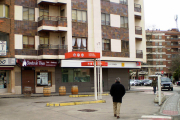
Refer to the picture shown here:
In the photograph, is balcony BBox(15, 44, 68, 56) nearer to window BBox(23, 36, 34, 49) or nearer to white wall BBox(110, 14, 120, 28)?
window BBox(23, 36, 34, 49)

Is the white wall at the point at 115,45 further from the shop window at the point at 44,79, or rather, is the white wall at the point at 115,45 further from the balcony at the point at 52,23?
the shop window at the point at 44,79

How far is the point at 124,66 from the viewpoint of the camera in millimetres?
32719

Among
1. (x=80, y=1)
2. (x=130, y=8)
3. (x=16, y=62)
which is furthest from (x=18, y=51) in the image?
(x=130, y=8)

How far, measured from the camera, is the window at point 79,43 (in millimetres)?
29031

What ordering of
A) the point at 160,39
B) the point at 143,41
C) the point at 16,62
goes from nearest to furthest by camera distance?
the point at 16,62
the point at 143,41
the point at 160,39

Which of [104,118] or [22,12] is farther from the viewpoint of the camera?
[22,12]

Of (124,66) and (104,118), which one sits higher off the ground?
(124,66)

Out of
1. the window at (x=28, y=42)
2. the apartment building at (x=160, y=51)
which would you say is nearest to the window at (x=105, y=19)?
the window at (x=28, y=42)

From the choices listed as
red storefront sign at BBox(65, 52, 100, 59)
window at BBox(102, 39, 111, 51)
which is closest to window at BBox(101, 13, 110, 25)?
window at BBox(102, 39, 111, 51)

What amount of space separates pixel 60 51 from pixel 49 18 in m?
4.09

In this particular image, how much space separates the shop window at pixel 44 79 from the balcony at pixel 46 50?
2371 mm

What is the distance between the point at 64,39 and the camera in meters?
29.0

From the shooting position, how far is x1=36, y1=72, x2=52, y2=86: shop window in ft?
92.1

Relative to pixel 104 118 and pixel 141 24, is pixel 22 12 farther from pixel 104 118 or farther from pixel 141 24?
pixel 104 118
